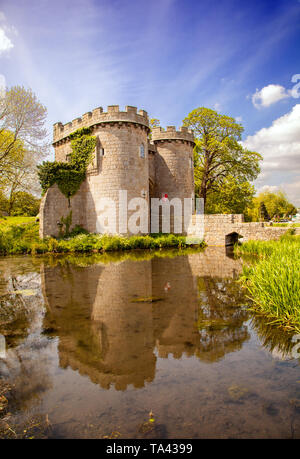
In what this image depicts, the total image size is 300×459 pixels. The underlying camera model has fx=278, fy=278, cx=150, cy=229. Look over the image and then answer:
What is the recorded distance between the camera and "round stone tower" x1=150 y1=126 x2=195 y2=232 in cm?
2458

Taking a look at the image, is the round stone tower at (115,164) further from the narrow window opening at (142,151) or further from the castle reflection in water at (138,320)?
the castle reflection in water at (138,320)

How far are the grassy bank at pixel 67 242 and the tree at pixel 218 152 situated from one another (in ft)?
40.5

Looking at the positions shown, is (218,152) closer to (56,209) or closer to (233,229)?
(233,229)

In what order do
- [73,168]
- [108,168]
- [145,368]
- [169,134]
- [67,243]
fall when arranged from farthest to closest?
[169,134] < [73,168] < [108,168] < [67,243] < [145,368]

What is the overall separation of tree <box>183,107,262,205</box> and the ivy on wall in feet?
41.0

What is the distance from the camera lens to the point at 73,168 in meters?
20.7

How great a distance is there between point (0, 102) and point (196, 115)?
17346mm

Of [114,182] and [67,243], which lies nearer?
[67,243]

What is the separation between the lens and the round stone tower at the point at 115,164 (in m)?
19.3

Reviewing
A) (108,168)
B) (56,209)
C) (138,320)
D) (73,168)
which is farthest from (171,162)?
(138,320)

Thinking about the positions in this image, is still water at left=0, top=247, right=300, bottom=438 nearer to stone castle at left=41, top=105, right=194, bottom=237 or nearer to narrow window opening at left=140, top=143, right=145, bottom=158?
stone castle at left=41, top=105, right=194, bottom=237

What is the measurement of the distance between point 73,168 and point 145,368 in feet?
62.3

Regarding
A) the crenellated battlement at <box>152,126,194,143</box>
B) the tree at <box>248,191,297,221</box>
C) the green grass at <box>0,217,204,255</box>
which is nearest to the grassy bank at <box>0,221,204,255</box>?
the green grass at <box>0,217,204,255</box>

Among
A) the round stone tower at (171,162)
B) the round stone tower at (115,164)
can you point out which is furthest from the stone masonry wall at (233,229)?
the round stone tower at (115,164)
